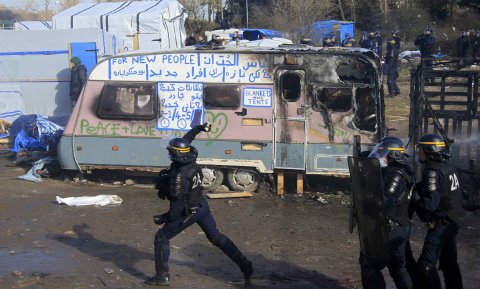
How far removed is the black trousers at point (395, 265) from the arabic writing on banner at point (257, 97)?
216 inches

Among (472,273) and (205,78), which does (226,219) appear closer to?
(205,78)

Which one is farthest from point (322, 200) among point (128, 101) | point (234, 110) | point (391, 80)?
point (391, 80)

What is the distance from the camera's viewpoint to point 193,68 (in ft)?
37.5

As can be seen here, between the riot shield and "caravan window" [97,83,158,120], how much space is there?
6.27 meters

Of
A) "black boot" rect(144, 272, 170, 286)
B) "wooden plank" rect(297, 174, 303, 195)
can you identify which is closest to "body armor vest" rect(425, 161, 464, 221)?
"black boot" rect(144, 272, 170, 286)

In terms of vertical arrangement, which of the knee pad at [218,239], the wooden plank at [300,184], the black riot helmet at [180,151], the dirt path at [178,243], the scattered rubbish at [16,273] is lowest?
the dirt path at [178,243]

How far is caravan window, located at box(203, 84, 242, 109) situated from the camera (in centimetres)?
1128

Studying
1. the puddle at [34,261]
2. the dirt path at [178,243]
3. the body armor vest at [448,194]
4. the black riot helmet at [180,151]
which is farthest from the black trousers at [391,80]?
the body armor vest at [448,194]

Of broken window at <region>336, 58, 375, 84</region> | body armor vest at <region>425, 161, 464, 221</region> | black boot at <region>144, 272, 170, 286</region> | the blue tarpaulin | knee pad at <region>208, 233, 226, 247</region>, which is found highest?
broken window at <region>336, 58, 375, 84</region>

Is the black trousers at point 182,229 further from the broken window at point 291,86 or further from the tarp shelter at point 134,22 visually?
the tarp shelter at point 134,22

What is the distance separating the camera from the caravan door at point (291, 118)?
36.4 ft

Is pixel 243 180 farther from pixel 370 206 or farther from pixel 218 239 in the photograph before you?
pixel 370 206

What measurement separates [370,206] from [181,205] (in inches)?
81.0

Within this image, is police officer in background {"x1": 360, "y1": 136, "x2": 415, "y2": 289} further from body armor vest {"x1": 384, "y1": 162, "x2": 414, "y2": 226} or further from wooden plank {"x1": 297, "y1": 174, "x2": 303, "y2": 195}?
wooden plank {"x1": 297, "y1": 174, "x2": 303, "y2": 195}
